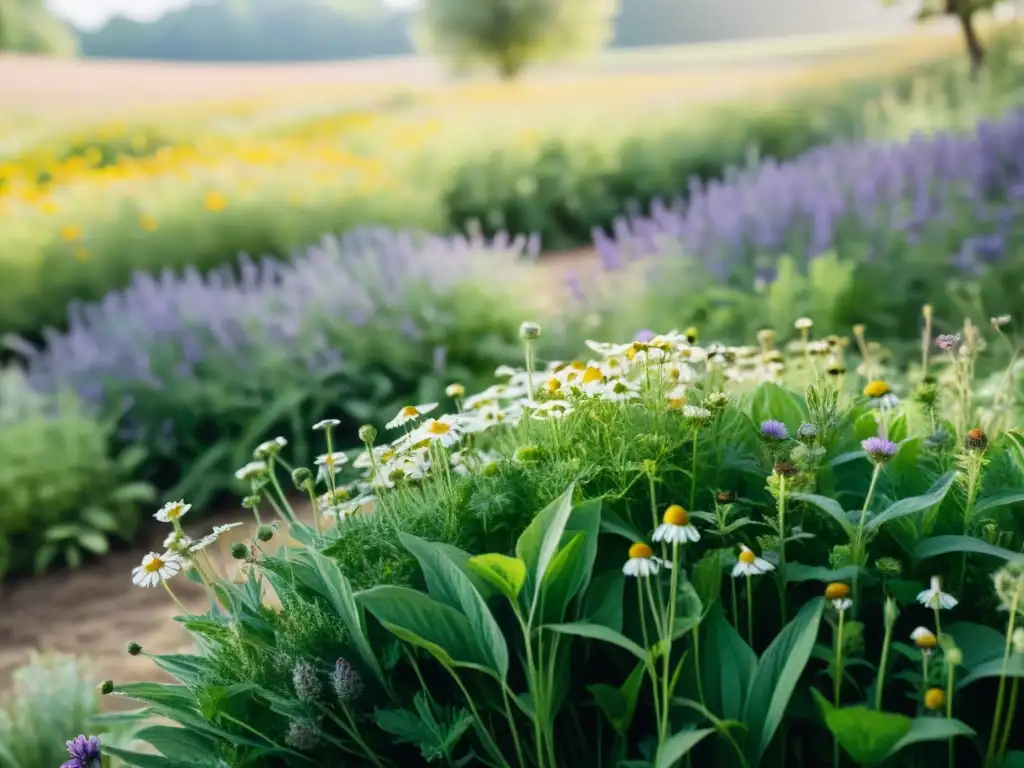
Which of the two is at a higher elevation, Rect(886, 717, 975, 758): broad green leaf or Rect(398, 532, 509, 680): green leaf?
Rect(398, 532, 509, 680): green leaf

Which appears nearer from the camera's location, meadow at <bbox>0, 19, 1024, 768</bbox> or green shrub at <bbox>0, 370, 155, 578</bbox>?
meadow at <bbox>0, 19, 1024, 768</bbox>

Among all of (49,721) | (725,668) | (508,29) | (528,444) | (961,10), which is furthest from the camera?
(508,29)

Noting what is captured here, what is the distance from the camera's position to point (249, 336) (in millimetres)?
3922

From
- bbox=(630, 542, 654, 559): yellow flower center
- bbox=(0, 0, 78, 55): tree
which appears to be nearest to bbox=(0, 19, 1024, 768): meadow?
bbox=(630, 542, 654, 559): yellow flower center

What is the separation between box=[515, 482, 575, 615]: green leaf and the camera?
119 centimetres

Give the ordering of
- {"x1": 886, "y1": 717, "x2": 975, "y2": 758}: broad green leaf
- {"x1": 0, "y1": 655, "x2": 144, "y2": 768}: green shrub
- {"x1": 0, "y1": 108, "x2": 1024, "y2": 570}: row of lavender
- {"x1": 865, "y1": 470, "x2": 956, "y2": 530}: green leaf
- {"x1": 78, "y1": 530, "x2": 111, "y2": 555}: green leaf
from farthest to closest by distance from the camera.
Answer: {"x1": 0, "y1": 108, "x2": 1024, "y2": 570}: row of lavender, {"x1": 78, "y1": 530, "x2": 111, "y2": 555}: green leaf, {"x1": 0, "y1": 655, "x2": 144, "y2": 768}: green shrub, {"x1": 865, "y1": 470, "x2": 956, "y2": 530}: green leaf, {"x1": 886, "y1": 717, "x2": 975, "y2": 758}: broad green leaf

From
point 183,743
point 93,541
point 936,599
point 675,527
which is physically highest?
point 675,527

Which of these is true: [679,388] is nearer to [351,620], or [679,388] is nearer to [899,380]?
[351,620]

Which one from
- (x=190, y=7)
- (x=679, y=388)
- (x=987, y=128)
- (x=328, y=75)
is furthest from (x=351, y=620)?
(x=190, y=7)

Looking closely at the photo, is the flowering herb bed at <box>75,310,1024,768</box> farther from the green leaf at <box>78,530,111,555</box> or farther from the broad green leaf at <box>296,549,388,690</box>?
the green leaf at <box>78,530,111,555</box>

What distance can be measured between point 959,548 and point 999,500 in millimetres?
137

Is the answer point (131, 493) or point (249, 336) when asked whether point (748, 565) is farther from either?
point (249, 336)

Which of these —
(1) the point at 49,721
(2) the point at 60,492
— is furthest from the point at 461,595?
(2) the point at 60,492

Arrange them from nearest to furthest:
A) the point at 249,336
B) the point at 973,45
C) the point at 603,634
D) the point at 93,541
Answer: the point at 603,634 < the point at 93,541 < the point at 249,336 < the point at 973,45
